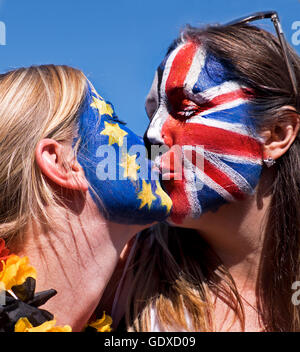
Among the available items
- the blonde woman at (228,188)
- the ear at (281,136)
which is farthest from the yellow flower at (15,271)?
the ear at (281,136)

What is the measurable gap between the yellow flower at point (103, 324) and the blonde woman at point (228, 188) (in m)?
0.07

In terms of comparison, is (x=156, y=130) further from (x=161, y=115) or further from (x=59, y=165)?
(x=59, y=165)

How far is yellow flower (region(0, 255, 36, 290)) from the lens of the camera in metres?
1.69

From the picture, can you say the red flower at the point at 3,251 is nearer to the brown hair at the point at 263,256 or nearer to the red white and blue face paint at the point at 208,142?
the brown hair at the point at 263,256

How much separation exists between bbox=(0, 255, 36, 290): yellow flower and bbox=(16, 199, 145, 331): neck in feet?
0.19

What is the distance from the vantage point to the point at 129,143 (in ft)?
6.63

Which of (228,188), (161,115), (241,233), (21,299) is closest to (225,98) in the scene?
(161,115)

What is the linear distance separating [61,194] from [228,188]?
0.80 metres

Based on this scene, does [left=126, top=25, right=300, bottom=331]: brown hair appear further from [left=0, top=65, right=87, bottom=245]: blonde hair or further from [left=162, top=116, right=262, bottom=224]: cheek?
[left=0, top=65, right=87, bottom=245]: blonde hair

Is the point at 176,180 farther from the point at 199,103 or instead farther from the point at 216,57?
the point at 216,57

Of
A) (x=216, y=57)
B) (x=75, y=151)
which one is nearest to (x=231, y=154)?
(x=216, y=57)

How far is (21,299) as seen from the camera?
1692 mm

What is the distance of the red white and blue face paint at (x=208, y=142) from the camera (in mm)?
2227

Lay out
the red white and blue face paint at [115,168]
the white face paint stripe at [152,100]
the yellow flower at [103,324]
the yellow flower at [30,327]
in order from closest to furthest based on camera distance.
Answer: the yellow flower at [30,327] < the red white and blue face paint at [115,168] < the yellow flower at [103,324] < the white face paint stripe at [152,100]
